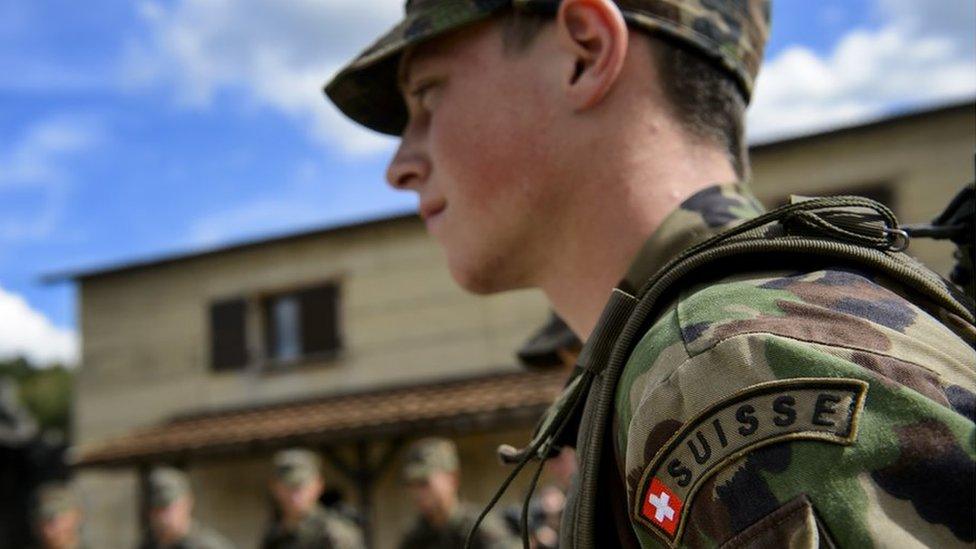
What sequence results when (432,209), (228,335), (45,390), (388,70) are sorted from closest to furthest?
(432,209)
(388,70)
(228,335)
(45,390)

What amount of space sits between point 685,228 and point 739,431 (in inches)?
19.0

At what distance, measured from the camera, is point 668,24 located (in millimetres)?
1521

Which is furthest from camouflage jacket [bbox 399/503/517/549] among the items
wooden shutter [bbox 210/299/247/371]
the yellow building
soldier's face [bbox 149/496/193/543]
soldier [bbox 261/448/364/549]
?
wooden shutter [bbox 210/299/247/371]

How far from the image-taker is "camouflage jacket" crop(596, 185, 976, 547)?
0.91 metres

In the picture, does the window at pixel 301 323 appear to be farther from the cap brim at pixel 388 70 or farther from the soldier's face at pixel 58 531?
the cap brim at pixel 388 70

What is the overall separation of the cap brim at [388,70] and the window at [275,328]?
14215 millimetres

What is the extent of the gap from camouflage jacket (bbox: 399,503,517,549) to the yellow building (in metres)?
4.47

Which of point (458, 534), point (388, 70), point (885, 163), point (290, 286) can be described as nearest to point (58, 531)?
point (458, 534)

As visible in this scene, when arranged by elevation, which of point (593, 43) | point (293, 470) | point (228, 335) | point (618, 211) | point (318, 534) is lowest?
point (318, 534)

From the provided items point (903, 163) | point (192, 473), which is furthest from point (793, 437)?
point (192, 473)

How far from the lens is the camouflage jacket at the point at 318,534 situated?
29.3 feet

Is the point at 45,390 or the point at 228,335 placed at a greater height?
the point at 45,390

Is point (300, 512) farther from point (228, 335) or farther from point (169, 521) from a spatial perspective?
point (228, 335)

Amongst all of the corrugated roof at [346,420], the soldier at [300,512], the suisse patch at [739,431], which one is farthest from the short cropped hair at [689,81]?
the corrugated roof at [346,420]
